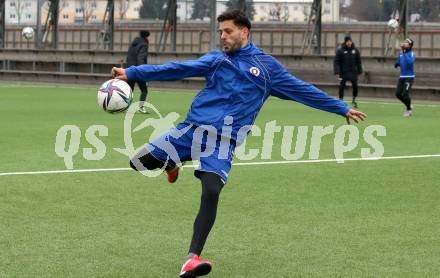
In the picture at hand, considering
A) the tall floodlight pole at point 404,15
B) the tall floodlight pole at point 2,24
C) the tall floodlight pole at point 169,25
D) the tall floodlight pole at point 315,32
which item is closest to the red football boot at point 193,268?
the tall floodlight pole at point 404,15

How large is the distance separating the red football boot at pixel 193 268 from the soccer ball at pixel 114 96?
81.7 inches

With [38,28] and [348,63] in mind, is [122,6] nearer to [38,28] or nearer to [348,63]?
[38,28]

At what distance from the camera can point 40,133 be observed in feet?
66.7

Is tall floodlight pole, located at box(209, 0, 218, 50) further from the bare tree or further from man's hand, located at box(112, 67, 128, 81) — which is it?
man's hand, located at box(112, 67, 128, 81)

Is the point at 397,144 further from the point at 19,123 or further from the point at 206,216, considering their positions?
the point at 206,216

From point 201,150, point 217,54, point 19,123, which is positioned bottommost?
point 19,123

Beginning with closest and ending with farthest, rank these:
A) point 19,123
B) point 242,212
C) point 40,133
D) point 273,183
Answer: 1. point 242,212
2. point 273,183
3. point 40,133
4. point 19,123

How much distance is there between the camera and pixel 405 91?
2808cm

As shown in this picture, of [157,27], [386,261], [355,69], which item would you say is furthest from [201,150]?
[157,27]

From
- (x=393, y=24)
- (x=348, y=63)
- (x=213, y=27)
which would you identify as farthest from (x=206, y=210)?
(x=213, y=27)

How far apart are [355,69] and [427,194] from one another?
20445 millimetres

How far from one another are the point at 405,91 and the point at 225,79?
2027 centimetres

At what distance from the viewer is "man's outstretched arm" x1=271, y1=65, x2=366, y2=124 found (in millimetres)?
8672

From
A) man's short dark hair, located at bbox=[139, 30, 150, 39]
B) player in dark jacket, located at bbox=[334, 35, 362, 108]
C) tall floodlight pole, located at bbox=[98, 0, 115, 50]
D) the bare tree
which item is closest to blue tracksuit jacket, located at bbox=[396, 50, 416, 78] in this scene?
player in dark jacket, located at bbox=[334, 35, 362, 108]
